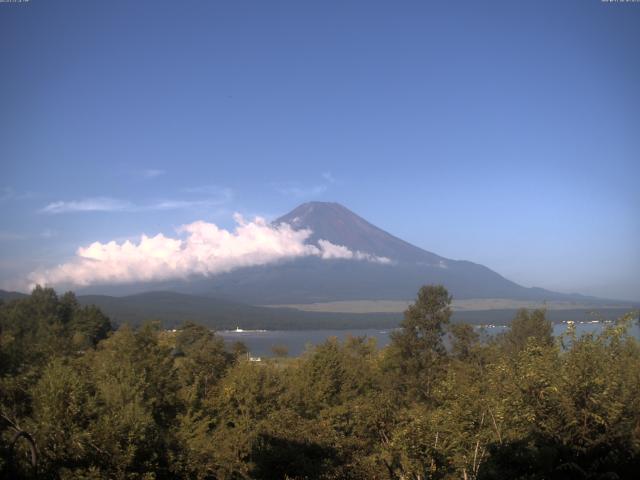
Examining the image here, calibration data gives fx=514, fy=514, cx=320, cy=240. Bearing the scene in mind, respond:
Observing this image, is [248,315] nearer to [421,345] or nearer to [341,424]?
[421,345]

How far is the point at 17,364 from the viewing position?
821 inches

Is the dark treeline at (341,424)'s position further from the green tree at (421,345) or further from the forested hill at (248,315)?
the forested hill at (248,315)

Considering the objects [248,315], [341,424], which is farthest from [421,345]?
[248,315]

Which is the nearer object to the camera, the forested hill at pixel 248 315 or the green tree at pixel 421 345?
the green tree at pixel 421 345

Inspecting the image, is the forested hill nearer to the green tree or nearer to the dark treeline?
the green tree

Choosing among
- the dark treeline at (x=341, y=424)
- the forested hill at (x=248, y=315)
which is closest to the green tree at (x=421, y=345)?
the dark treeline at (x=341, y=424)

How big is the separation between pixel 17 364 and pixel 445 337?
77.5ft

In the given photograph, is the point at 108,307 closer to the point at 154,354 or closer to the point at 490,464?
the point at 154,354

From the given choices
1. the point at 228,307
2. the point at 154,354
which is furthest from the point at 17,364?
the point at 228,307

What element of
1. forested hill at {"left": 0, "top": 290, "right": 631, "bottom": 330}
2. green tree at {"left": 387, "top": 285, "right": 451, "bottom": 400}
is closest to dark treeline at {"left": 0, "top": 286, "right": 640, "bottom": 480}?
green tree at {"left": 387, "top": 285, "right": 451, "bottom": 400}

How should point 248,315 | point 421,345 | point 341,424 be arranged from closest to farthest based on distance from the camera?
point 341,424, point 421,345, point 248,315

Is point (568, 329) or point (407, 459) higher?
point (568, 329)

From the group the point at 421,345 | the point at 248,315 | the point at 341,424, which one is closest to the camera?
the point at 341,424

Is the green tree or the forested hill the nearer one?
the green tree
